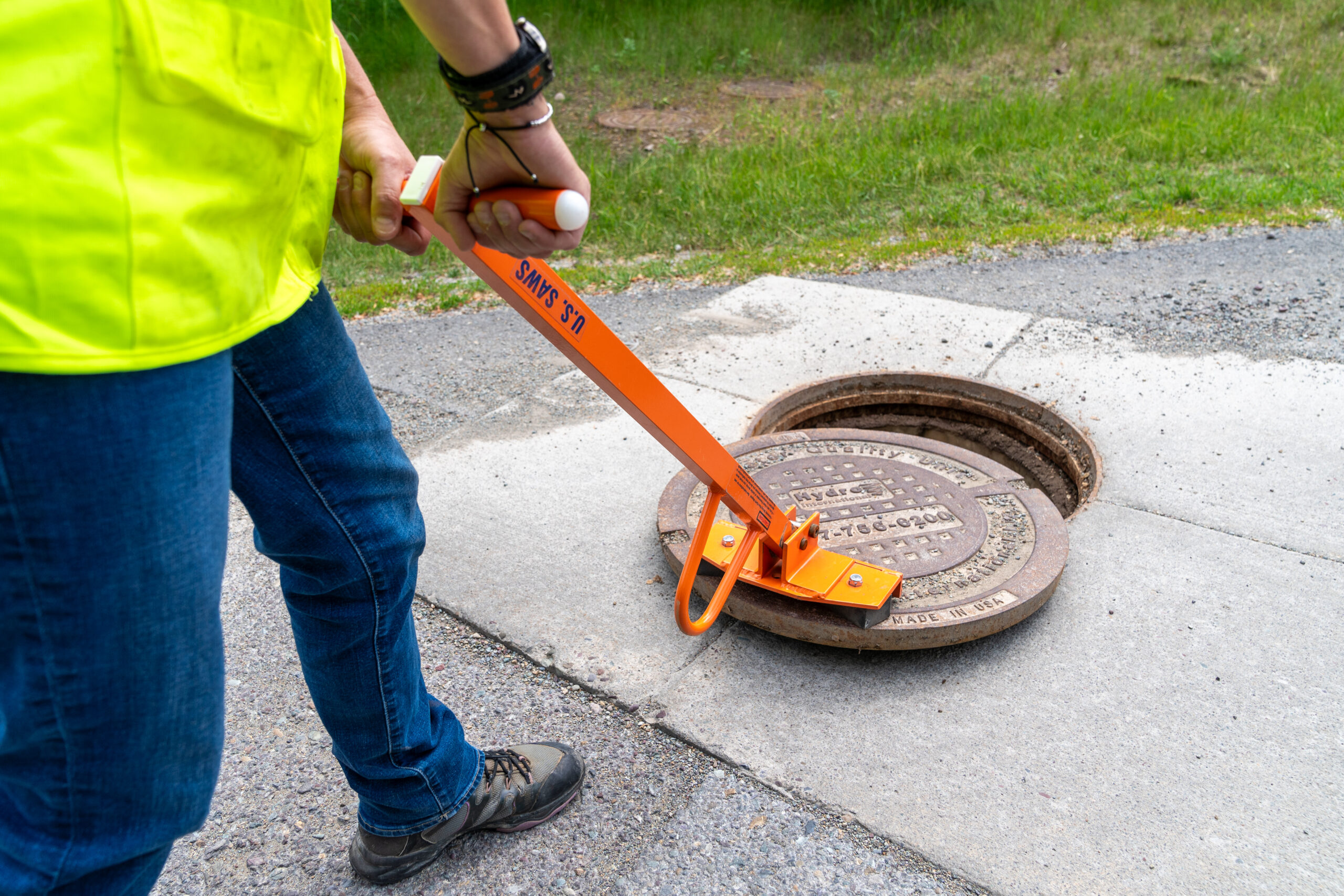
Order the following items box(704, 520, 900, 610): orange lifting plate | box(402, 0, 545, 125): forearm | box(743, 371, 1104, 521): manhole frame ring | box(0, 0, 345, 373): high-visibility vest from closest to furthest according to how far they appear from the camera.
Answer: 1. box(0, 0, 345, 373): high-visibility vest
2. box(402, 0, 545, 125): forearm
3. box(704, 520, 900, 610): orange lifting plate
4. box(743, 371, 1104, 521): manhole frame ring

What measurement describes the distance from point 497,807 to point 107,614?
965 mm

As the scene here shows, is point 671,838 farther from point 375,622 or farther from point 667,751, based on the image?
point 375,622

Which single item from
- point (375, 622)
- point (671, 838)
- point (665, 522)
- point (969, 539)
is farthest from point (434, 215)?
point (969, 539)

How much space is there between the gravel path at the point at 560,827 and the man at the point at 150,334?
30.0 inches

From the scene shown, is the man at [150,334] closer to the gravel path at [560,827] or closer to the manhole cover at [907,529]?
the gravel path at [560,827]

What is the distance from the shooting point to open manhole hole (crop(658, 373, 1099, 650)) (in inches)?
79.6

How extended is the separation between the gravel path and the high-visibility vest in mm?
1128

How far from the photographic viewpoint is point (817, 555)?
2.13 meters

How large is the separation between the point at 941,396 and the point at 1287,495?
1036 millimetres

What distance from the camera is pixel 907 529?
236cm

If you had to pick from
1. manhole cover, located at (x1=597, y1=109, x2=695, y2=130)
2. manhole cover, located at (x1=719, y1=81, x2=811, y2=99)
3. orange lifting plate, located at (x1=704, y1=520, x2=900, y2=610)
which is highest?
orange lifting plate, located at (x1=704, y1=520, x2=900, y2=610)

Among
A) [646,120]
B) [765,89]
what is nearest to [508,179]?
[646,120]

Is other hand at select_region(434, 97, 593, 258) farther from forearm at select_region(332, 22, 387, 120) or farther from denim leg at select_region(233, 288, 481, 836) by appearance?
forearm at select_region(332, 22, 387, 120)

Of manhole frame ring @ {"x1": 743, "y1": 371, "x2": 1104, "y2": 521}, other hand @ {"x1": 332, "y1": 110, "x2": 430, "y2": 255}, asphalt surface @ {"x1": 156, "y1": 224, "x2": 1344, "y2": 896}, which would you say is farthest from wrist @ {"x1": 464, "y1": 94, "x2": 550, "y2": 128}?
manhole frame ring @ {"x1": 743, "y1": 371, "x2": 1104, "y2": 521}
